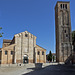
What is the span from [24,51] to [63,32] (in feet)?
57.6

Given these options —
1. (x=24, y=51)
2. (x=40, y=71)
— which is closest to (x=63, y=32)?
(x=24, y=51)

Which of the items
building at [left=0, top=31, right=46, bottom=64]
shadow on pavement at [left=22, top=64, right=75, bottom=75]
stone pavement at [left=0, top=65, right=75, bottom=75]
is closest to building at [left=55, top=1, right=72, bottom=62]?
building at [left=0, top=31, right=46, bottom=64]

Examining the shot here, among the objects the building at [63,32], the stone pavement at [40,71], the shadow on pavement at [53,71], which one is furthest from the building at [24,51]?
the shadow on pavement at [53,71]

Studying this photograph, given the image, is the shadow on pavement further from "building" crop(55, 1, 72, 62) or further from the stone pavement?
"building" crop(55, 1, 72, 62)

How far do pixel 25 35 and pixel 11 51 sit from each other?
744cm

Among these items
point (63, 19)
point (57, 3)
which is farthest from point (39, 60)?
point (57, 3)

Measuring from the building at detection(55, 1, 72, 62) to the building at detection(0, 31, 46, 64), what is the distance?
782cm

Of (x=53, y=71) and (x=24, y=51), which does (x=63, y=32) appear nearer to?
(x=24, y=51)

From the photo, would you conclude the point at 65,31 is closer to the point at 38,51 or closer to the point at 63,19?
the point at 63,19

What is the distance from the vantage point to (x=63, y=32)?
4919 cm

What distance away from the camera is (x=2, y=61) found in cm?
3988

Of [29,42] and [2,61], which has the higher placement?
[29,42]

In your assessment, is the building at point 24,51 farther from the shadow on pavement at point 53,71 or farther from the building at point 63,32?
the shadow on pavement at point 53,71

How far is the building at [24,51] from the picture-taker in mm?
40938
